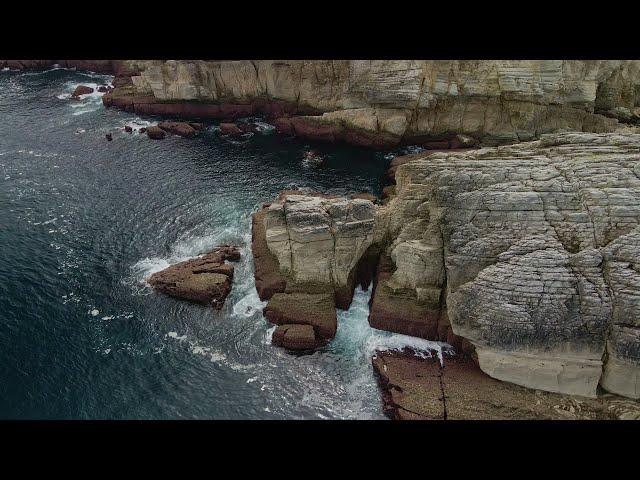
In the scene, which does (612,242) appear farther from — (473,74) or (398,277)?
(473,74)

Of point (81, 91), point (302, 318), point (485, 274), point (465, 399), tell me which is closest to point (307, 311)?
point (302, 318)

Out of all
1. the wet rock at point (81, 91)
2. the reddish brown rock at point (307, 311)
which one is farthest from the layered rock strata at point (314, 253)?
the wet rock at point (81, 91)

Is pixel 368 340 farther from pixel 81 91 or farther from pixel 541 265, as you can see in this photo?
pixel 81 91

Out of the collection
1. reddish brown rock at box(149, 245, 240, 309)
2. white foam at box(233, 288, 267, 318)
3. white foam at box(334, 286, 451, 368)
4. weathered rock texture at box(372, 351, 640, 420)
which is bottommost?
weathered rock texture at box(372, 351, 640, 420)

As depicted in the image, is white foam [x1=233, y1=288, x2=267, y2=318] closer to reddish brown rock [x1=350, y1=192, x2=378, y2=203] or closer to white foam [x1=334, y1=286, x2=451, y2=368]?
white foam [x1=334, y1=286, x2=451, y2=368]

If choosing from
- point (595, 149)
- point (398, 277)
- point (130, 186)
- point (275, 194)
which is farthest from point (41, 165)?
point (595, 149)

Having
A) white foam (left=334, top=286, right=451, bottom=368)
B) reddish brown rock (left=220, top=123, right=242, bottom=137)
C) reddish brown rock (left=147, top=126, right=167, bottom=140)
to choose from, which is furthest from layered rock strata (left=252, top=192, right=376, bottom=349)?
reddish brown rock (left=147, top=126, right=167, bottom=140)
